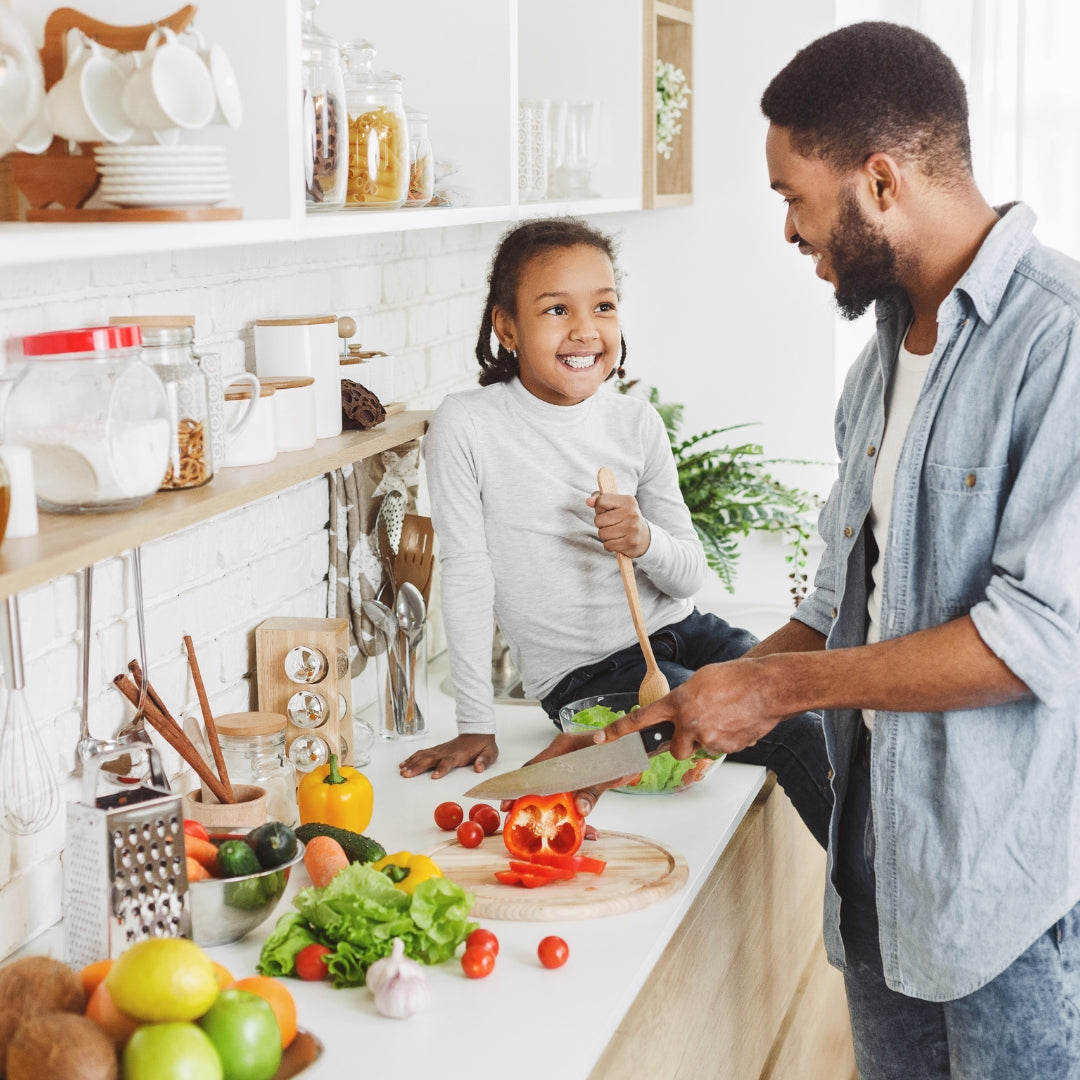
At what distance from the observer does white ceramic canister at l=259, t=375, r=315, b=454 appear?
159 cm

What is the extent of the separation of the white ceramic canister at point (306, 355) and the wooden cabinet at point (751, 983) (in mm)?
734

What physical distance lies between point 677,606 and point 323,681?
56 cm

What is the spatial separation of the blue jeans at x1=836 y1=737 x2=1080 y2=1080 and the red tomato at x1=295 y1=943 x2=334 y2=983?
58 cm

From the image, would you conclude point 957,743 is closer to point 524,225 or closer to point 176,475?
point 176,475

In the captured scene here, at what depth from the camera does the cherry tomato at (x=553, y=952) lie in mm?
1250

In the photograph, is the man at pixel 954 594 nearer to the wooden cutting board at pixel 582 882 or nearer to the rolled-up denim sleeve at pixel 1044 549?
the rolled-up denim sleeve at pixel 1044 549

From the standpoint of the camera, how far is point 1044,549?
1138 mm

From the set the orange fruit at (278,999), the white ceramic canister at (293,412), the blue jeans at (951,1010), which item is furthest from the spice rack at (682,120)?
the orange fruit at (278,999)

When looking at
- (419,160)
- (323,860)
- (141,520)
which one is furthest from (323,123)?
(323,860)

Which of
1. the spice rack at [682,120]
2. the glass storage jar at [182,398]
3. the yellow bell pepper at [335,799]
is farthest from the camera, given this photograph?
the spice rack at [682,120]

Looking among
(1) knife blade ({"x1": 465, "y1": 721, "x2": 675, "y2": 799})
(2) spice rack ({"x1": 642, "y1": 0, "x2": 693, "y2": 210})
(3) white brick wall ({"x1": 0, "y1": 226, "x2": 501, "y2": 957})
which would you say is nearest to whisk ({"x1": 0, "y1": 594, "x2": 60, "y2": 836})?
(3) white brick wall ({"x1": 0, "y1": 226, "x2": 501, "y2": 957})

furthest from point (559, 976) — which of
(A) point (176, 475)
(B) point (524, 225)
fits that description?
(B) point (524, 225)

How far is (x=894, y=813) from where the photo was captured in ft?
4.33

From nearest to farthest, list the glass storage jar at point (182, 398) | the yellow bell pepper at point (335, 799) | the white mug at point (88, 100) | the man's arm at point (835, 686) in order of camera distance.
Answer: the white mug at point (88, 100) → the man's arm at point (835, 686) → the glass storage jar at point (182, 398) → the yellow bell pepper at point (335, 799)
